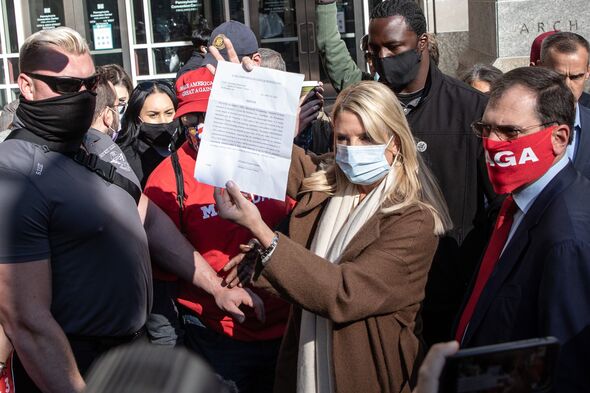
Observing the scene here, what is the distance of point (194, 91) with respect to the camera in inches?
146

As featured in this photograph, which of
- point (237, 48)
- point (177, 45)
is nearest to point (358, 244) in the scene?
point (237, 48)

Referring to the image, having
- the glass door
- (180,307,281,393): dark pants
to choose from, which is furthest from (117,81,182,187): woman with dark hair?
the glass door

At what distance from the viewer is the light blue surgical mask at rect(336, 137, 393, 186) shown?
3.17 meters

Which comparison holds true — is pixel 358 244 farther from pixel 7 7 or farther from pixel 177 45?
pixel 7 7

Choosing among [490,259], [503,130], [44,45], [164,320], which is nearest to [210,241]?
[164,320]

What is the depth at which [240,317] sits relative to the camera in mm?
3508

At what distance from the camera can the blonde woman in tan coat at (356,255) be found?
2.89 meters

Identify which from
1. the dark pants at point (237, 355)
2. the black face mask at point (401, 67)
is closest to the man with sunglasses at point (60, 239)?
the dark pants at point (237, 355)

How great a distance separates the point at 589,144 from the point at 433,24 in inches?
230

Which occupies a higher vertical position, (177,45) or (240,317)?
(177,45)

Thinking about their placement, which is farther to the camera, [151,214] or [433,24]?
[433,24]

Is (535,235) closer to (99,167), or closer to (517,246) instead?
(517,246)

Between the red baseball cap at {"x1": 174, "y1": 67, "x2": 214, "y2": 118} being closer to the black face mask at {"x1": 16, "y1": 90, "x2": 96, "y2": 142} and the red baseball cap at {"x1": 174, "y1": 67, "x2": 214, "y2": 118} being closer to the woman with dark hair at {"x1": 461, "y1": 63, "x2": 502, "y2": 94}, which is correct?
the black face mask at {"x1": 16, "y1": 90, "x2": 96, "y2": 142}

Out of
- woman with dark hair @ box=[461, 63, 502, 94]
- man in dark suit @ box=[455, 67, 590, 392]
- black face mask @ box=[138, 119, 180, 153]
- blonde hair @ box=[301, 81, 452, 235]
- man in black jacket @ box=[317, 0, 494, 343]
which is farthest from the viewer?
woman with dark hair @ box=[461, 63, 502, 94]
